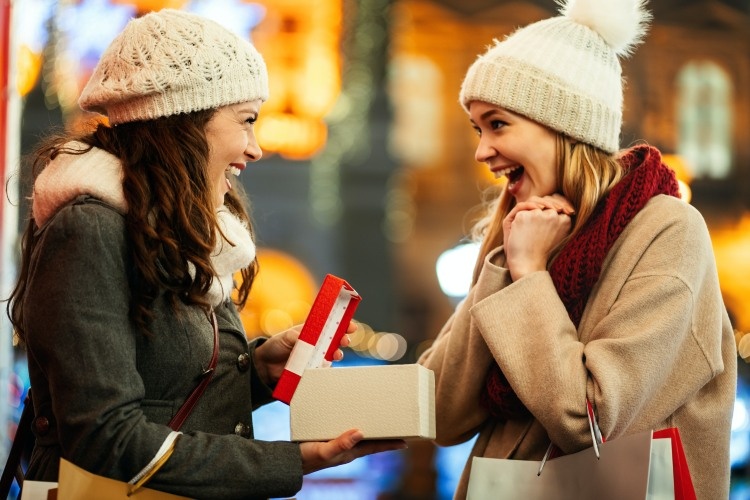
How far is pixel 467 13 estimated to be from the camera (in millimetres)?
11781

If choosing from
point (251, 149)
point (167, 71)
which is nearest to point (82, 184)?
point (167, 71)

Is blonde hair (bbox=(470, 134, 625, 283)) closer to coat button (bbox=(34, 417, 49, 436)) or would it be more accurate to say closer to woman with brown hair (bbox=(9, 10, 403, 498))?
woman with brown hair (bbox=(9, 10, 403, 498))

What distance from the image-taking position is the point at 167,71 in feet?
7.42

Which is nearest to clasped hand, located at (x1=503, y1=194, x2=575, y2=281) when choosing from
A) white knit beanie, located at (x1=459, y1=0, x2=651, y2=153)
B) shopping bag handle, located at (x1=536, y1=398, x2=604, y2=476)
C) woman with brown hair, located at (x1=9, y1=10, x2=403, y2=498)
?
white knit beanie, located at (x1=459, y1=0, x2=651, y2=153)

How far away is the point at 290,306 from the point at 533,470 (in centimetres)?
839

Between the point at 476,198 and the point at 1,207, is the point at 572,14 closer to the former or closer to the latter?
the point at 1,207

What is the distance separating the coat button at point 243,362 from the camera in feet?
7.85

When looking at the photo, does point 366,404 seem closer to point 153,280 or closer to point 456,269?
point 153,280

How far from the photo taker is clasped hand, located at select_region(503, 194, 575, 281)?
2.57 m

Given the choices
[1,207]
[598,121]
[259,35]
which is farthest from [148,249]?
[259,35]

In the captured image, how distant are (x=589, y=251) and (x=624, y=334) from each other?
26cm

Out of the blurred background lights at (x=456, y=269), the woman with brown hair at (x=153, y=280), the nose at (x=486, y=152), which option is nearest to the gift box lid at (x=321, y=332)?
the woman with brown hair at (x=153, y=280)

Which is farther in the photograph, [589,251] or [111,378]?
[589,251]

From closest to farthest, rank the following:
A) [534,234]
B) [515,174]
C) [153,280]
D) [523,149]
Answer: [153,280]
[534,234]
[523,149]
[515,174]
